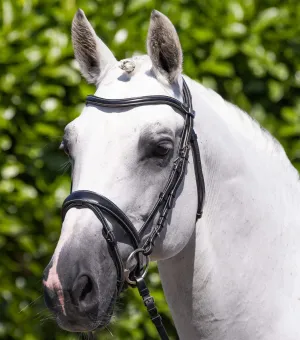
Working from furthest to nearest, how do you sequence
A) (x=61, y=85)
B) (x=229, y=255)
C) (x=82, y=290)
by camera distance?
(x=61, y=85)
(x=229, y=255)
(x=82, y=290)

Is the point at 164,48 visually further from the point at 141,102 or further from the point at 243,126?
the point at 243,126

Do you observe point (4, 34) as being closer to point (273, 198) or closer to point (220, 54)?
point (220, 54)

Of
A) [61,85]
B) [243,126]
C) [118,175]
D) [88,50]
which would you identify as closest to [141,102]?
[118,175]

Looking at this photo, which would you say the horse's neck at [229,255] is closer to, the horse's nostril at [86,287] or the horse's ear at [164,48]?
the horse's ear at [164,48]

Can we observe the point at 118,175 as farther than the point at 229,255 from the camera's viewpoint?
No

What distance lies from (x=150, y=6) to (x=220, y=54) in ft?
1.77

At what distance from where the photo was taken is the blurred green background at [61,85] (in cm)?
459

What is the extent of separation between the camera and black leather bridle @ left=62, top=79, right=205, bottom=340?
241 cm

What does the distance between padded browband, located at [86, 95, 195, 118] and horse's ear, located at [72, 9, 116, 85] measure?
219 millimetres

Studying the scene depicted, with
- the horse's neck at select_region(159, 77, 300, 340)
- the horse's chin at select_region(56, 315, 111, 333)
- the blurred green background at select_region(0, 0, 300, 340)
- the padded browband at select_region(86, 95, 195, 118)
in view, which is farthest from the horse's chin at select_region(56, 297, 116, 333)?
the blurred green background at select_region(0, 0, 300, 340)

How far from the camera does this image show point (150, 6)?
4664 millimetres

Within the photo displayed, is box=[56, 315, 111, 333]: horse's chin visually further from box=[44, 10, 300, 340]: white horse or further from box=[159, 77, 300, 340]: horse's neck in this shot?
box=[159, 77, 300, 340]: horse's neck

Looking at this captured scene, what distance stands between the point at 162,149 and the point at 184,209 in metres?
0.24

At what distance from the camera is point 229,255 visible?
273cm
